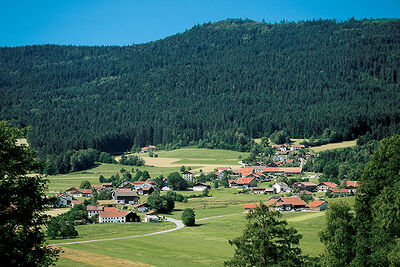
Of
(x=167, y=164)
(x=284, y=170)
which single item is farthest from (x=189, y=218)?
(x=167, y=164)

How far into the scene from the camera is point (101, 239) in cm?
5803

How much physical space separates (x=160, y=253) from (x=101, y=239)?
12425 millimetres

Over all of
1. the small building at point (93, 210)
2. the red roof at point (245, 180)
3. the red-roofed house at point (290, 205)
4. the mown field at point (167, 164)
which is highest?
the mown field at point (167, 164)

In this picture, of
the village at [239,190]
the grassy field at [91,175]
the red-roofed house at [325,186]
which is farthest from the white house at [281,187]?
the grassy field at [91,175]

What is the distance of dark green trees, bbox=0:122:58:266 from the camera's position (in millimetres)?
17453

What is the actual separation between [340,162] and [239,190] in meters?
34.7

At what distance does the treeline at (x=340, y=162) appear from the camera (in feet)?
385

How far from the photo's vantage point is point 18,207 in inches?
731

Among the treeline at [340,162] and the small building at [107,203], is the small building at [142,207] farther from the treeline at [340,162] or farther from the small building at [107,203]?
the treeline at [340,162]

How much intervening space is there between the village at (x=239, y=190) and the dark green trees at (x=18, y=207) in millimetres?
46443

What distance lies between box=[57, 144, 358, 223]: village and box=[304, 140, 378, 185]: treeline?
4.80 metres

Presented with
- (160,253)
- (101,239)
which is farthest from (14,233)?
(101,239)

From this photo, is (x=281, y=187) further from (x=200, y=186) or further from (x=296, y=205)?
(x=296, y=205)

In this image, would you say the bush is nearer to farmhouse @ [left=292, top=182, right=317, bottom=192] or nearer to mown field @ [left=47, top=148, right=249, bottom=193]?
farmhouse @ [left=292, top=182, right=317, bottom=192]
